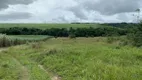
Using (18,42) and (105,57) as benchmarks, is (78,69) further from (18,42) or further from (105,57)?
(18,42)

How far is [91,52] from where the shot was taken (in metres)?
23.5

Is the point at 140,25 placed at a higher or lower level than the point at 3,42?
higher

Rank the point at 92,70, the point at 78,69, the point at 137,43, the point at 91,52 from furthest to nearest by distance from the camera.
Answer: the point at 137,43 < the point at 91,52 < the point at 78,69 < the point at 92,70

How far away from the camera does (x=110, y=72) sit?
1257 centimetres

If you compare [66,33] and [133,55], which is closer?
[133,55]

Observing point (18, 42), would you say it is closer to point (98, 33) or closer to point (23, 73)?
point (98, 33)

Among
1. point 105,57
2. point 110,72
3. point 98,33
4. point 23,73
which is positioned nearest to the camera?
point 110,72

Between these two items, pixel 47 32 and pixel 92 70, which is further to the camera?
pixel 47 32

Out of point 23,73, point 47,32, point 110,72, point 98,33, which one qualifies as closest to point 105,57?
point 23,73

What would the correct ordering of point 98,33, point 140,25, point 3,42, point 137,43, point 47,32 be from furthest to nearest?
point 47,32 → point 98,33 → point 3,42 → point 140,25 → point 137,43

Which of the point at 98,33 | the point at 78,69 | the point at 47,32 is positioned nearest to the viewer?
the point at 78,69

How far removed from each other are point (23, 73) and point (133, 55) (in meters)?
7.90

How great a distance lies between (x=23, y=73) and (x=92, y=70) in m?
5.17

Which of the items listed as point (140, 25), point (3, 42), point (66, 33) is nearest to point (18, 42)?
point (3, 42)
